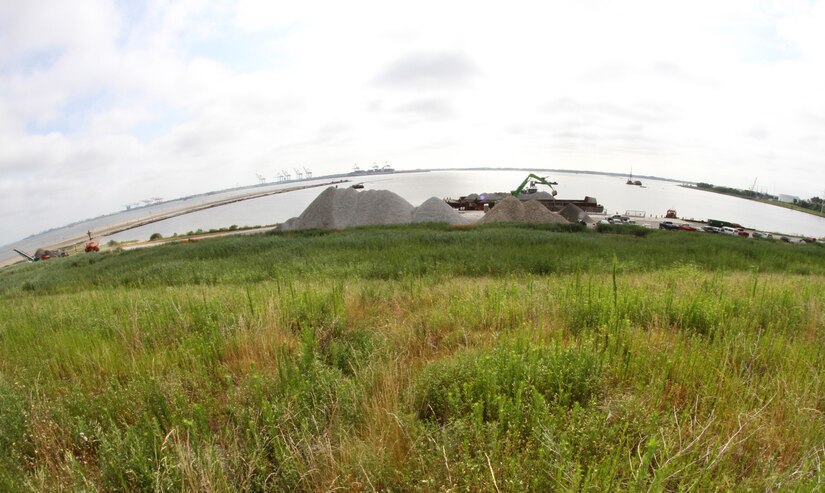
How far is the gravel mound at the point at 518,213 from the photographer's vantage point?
38.2 m

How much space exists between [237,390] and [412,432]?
67.7 inches

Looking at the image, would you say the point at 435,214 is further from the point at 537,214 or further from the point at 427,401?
the point at 427,401

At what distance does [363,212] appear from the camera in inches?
1649

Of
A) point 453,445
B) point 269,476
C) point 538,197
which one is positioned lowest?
point 269,476

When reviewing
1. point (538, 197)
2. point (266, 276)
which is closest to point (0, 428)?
point (266, 276)

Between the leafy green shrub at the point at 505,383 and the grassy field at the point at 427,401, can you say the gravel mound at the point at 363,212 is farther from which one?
the leafy green shrub at the point at 505,383

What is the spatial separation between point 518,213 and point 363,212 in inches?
706

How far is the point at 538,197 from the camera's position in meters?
71.9

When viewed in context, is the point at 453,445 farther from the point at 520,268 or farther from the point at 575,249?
the point at 575,249

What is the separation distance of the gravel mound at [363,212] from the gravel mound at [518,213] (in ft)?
14.1

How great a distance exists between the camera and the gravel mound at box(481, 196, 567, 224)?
125 feet

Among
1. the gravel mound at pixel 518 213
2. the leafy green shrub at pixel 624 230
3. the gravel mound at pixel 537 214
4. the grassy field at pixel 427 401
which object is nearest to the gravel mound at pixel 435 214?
the gravel mound at pixel 518 213

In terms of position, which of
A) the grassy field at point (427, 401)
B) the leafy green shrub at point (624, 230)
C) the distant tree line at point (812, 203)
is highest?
the distant tree line at point (812, 203)

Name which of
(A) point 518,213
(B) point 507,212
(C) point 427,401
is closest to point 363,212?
(B) point 507,212
